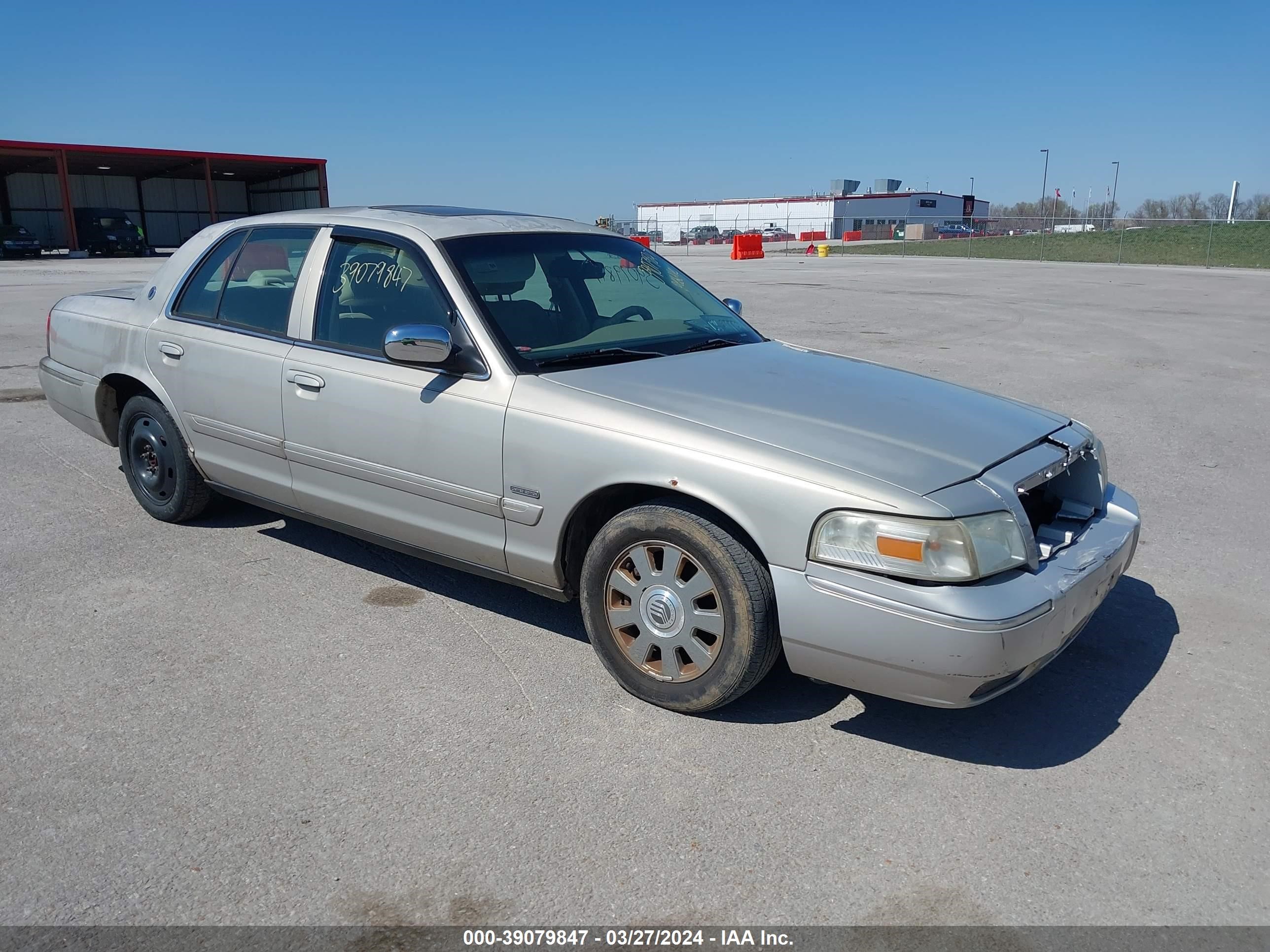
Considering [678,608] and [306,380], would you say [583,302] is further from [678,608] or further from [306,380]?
[678,608]

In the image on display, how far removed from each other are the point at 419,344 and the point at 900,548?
1.87 m

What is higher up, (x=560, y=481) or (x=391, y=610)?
(x=560, y=481)

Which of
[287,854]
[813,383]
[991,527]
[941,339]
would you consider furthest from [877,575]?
[941,339]

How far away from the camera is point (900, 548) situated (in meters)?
2.99

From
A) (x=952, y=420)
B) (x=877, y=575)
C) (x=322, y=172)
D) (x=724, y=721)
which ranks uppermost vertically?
(x=322, y=172)

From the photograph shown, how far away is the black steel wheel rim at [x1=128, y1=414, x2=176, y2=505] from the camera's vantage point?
5.22m

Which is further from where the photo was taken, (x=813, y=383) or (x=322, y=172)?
(x=322, y=172)

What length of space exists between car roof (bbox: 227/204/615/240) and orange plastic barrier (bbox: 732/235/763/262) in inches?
1402

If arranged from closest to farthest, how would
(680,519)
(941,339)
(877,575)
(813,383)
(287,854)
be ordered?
(287,854)
(877,575)
(680,519)
(813,383)
(941,339)

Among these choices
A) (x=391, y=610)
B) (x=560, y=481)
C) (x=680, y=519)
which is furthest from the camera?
(x=391, y=610)

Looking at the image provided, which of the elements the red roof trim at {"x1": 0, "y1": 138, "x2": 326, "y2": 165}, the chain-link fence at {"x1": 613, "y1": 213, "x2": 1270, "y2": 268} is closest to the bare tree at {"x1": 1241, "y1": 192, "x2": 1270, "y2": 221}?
the chain-link fence at {"x1": 613, "y1": 213, "x2": 1270, "y2": 268}

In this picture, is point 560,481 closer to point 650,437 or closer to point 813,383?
point 650,437

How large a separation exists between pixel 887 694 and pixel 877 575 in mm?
397

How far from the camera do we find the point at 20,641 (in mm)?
4031
